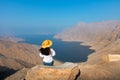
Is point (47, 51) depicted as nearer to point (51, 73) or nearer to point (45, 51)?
point (45, 51)

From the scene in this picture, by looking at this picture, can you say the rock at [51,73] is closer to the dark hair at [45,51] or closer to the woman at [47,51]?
the woman at [47,51]

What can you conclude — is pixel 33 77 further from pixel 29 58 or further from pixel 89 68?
pixel 29 58

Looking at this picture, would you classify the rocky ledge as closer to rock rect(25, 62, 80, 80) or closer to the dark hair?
rock rect(25, 62, 80, 80)

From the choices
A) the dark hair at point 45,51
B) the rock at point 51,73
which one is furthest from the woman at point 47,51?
the rock at point 51,73

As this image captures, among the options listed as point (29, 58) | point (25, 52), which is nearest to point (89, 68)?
point (29, 58)

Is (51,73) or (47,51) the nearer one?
(47,51)

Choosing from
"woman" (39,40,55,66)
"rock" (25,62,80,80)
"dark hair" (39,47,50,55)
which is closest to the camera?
"woman" (39,40,55,66)

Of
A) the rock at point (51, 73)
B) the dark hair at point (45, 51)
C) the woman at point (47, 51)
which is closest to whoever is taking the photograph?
the woman at point (47, 51)

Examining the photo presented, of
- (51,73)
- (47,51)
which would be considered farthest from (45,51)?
(51,73)

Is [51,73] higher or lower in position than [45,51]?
lower

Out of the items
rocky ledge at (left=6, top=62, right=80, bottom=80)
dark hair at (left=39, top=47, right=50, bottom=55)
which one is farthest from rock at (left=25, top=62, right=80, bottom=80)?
dark hair at (left=39, top=47, right=50, bottom=55)

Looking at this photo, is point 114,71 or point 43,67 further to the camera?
point 114,71
